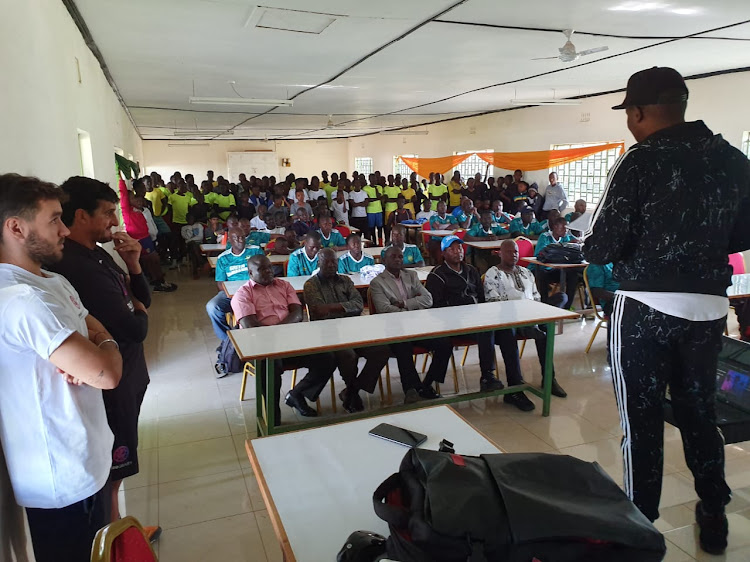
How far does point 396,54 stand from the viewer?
6191mm

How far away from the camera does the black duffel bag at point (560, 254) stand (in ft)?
19.5

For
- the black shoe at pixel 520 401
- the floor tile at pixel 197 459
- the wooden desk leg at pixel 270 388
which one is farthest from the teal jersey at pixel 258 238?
the wooden desk leg at pixel 270 388

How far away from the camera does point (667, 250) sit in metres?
1.78

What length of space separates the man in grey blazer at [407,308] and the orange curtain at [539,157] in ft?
23.0

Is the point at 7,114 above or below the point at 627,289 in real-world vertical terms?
above

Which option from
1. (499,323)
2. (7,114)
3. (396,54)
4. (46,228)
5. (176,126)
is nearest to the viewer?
(46,228)

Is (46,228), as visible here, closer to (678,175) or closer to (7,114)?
(7,114)

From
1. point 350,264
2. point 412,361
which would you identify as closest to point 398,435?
point 412,361

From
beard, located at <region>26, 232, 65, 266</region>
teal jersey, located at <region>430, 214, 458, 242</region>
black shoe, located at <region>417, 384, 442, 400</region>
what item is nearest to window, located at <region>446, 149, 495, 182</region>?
teal jersey, located at <region>430, 214, 458, 242</region>

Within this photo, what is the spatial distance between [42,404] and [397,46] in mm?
5312

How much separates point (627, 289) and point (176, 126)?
15.8 metres

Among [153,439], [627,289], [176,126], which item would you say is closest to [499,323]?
[627,289]

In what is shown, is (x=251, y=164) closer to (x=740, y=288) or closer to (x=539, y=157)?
(x=539, y=157)

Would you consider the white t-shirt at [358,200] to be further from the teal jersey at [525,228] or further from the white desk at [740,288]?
the white desk at [740,288]
